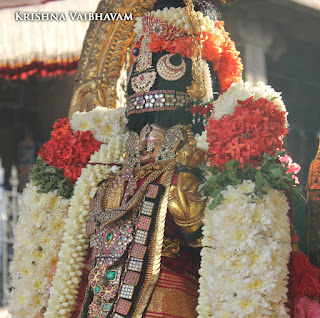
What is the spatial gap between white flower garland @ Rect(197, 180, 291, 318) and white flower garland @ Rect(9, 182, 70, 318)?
47.2 inches

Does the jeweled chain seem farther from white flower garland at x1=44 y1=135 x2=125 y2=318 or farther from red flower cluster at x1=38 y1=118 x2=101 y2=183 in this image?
red flower cluster at x1=38 y1=118 x2=101 y2=183

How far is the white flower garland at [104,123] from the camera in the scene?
3.72m

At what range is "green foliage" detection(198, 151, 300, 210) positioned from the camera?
8.84 ft

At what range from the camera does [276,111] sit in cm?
286

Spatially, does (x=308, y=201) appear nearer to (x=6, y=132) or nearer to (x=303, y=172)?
(x=303, y=172)

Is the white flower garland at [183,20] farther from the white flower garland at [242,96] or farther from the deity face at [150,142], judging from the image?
the deity face at [150,142]

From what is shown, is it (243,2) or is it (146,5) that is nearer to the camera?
(243,2)

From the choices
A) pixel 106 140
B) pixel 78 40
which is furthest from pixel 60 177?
pixel 78 40

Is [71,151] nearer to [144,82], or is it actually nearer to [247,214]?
[144,82]

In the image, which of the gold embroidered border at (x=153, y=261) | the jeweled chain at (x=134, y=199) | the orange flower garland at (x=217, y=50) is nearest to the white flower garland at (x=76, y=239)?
the jeweled chain at (x=134, y=199)

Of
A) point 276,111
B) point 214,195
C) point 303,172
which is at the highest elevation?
point 276,111

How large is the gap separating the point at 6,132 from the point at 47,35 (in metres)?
2.65

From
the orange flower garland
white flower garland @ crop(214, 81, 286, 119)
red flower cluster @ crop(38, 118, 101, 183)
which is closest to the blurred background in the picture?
the orange flower garland

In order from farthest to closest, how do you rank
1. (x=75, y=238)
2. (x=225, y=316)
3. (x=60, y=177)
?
(x=60, y=177) → (x=75, y=238) → (x=225, y=316)
